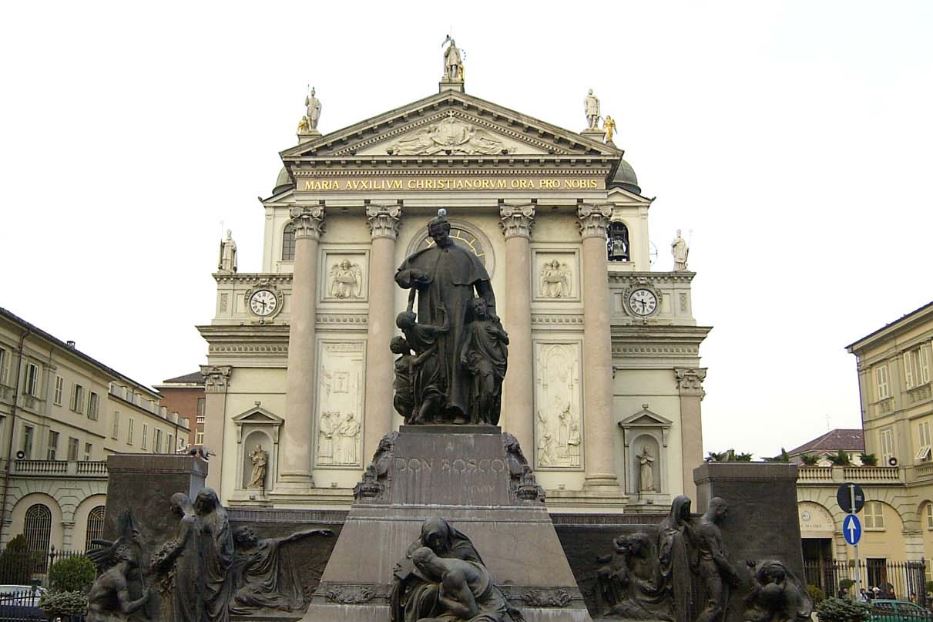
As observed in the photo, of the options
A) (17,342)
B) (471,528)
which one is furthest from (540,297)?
(471,528)

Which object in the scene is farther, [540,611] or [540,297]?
[540,297]

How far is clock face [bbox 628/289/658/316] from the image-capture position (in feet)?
152

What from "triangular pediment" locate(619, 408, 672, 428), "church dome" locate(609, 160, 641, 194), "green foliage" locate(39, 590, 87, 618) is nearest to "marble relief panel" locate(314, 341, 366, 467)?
"triangular pediment" locate(619, 408, 672, 428)

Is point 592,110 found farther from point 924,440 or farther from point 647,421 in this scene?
point 924,440

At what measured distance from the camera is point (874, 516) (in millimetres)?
52125

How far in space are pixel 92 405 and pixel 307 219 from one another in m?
27.8

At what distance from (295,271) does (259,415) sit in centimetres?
686

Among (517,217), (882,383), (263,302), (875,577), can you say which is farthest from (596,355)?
(882,383)

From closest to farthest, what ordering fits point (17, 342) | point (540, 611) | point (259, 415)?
point (540, 611) < point (259, 415) < point (17, 342)

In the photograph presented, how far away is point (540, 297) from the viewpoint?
139 ft

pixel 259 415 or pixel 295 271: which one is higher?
pixel 295 271

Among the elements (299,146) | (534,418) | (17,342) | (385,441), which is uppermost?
(299,146)

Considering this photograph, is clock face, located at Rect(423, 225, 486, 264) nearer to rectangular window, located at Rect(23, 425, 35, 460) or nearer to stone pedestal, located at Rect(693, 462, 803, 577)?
rectangular window, located at Rect(23, 425, 35, 460)

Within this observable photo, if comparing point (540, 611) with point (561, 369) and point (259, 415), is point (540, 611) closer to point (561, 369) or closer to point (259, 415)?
point (561, 369)
